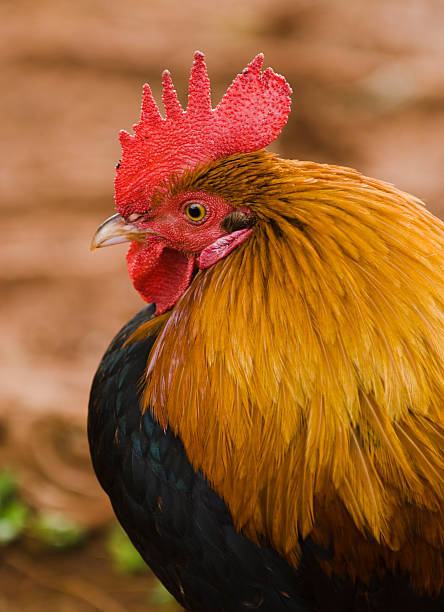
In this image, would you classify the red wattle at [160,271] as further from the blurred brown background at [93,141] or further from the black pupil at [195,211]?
the blurred brown background at [93,141]

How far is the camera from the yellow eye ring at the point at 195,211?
2.15 m

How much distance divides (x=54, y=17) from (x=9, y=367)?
5183 millimetres

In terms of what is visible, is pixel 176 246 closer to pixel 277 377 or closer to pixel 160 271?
pixel 160 271

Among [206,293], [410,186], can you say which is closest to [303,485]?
[206,293]

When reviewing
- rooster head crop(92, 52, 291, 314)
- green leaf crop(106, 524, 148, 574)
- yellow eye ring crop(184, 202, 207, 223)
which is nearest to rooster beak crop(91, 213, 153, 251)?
rooster head crop(92, 52, 291, 314)

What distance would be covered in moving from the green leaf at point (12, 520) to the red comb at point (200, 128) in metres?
2.33

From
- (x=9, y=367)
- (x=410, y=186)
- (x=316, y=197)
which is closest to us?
(x=316, y=197)

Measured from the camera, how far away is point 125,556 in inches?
147

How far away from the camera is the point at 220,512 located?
2.10 metres

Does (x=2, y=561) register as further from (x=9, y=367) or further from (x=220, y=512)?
(x=220, y=512)

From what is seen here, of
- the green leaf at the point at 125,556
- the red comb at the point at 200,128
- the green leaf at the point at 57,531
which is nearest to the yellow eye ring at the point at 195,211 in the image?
the red comb at the point at 200,128

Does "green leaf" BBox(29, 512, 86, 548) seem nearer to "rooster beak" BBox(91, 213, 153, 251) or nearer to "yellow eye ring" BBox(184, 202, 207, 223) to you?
"rooster beak" BBox(91, 213, 153, 251)

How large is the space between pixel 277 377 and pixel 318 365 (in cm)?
12

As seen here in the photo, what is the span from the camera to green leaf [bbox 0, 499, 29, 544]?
381cm
